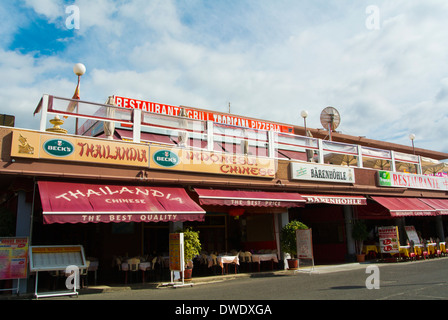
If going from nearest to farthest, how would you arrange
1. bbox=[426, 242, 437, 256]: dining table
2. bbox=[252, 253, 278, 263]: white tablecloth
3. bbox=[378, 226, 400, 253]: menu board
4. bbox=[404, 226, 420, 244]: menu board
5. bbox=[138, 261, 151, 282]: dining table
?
1. bbox=[138, 261, 151, 282]: dining table
2. bbox=[252, 253, 278, 263]: white tablecloth
3. bbox=[378, 226, 400, 253]: menu board
4. bbox=[426, 242, 437, 256]: dining table
5. bbox=[404, 226, 420, 244]: menu board

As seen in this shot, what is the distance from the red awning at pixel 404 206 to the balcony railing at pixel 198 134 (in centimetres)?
228

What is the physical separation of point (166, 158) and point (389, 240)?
38.7ft

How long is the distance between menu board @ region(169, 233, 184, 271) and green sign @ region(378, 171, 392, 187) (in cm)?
1288

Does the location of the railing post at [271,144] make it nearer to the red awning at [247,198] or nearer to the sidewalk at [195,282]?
the red awning at [247,198]

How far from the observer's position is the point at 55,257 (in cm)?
1066

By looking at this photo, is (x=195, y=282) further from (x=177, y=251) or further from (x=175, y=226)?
(x=175, y=226)

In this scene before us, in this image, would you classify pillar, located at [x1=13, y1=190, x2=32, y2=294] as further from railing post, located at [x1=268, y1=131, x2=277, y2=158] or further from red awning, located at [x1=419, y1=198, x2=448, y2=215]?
red awning, located at [x1=419, y1=198, x2=448, y2=215]

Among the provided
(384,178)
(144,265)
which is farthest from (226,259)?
(384,178)

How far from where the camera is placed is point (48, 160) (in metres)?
11.4

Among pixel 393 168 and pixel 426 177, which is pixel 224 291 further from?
pixel 426 177

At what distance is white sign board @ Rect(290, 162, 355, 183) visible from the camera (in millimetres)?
16891

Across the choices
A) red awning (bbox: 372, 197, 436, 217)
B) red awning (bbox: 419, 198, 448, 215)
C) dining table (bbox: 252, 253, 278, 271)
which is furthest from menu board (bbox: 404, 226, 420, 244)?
dining table (bbox: 252, 253, 278, 271)

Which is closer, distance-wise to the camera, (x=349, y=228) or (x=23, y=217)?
(x=23, y=217)

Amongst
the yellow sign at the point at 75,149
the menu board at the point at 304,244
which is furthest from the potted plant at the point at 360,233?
the yellow sign at the point at 75,149
